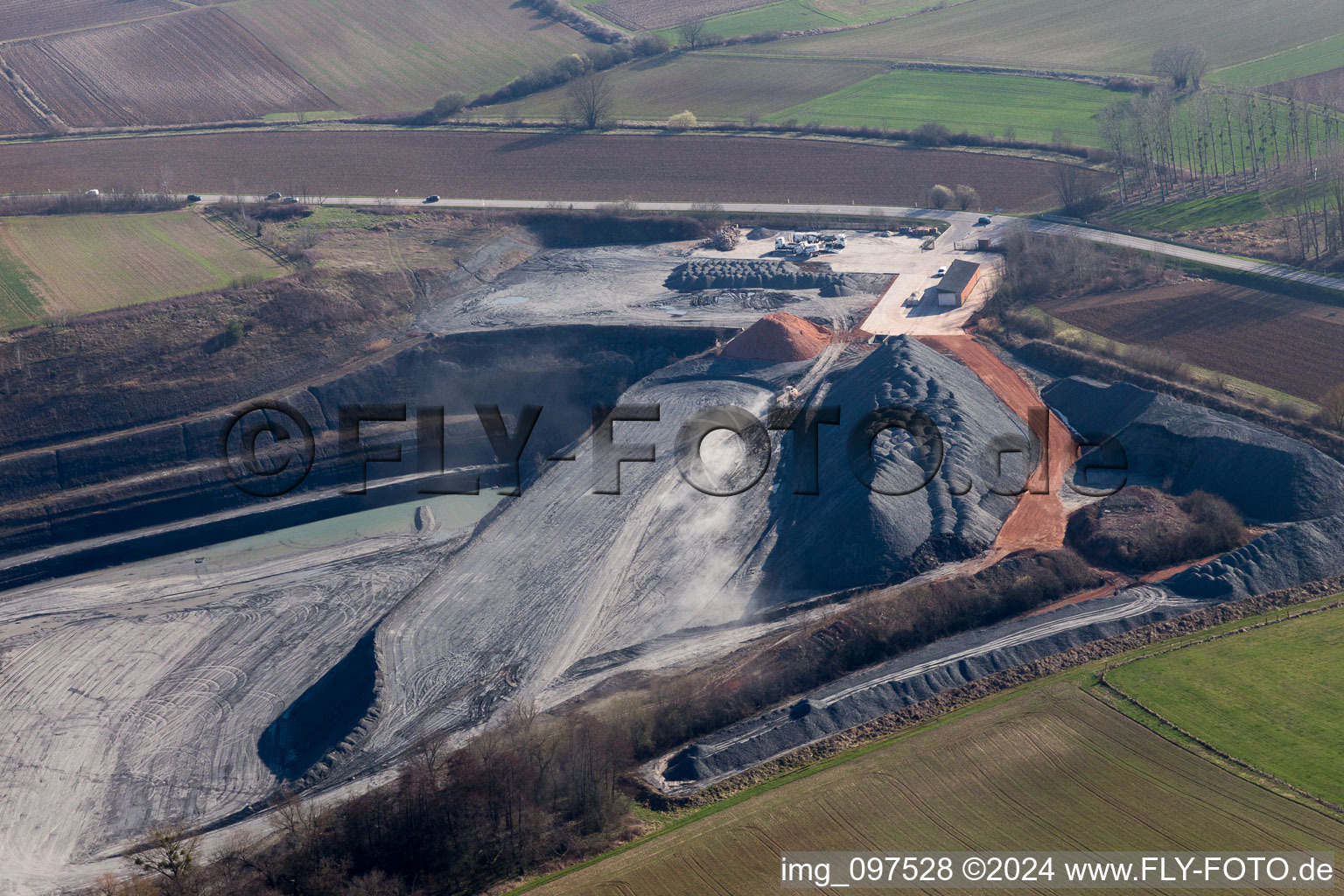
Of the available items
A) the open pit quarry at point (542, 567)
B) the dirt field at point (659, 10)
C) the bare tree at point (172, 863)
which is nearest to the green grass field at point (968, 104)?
the dirt field at point (659, 10)

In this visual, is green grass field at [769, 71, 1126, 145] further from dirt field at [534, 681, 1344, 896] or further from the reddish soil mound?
dirt field at [534, 681, 1344, 896]

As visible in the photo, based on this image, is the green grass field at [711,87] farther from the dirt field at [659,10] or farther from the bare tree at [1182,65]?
the bare tree at [1182,65]

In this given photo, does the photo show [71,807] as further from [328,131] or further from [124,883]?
[328,131]

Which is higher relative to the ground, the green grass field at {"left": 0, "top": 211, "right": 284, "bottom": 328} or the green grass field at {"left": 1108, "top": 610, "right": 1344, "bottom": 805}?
the green grass field at {"left": 0, "top": 211, "right": 284, "bottom": 328}

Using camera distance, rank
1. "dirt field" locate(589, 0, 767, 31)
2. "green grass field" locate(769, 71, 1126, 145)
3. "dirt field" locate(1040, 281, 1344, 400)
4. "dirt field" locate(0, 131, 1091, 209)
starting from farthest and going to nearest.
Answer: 1. "dirt field" locate(589, 0, 767, 31)
2. "green grass field" locate(769, 71, 1126, 145)
3. "dirt field" locate(0, 131, 1091, 209)
4. "dirt field" locate(1040, 281, 1344, 400)

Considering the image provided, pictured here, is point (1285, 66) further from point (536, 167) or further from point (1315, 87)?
point (536, 167)

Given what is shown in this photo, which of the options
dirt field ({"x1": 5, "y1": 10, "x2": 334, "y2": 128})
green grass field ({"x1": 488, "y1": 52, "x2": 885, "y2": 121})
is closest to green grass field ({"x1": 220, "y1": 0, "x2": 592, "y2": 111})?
dirt field ({"x1": 5, "y1": 10, "x2": 334, "y2": 128})

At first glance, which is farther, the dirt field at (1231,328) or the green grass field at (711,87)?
the green grass field at (711,87)
